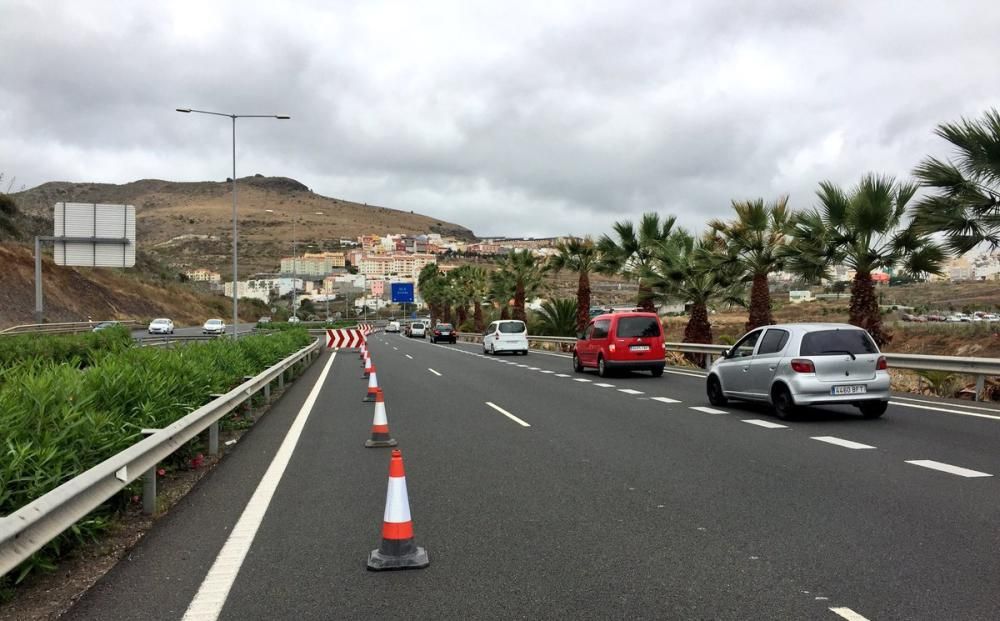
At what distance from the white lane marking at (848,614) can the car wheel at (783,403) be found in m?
7.47

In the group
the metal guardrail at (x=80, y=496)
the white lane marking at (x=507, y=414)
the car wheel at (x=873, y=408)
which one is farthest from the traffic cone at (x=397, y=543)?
the car wheel at (x=873, y=408)

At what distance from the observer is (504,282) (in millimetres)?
54625

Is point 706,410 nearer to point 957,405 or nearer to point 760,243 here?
point 957,405

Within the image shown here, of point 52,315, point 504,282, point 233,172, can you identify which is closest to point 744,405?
point 233,172

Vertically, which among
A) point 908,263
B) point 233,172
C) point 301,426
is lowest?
point 301,426

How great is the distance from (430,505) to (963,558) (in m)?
3.78

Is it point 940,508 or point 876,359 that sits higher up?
point 876,359

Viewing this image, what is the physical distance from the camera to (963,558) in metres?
4.82

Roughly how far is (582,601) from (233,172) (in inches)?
1107

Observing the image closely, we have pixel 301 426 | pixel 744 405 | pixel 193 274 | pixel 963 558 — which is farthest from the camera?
pixel 193 274

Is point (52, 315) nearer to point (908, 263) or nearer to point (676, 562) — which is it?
A: point (908, 263)

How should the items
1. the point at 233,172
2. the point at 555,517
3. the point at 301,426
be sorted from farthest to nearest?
the point at 233,172 < the point at 301,426 < the point at 555,517

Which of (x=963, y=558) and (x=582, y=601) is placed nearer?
(x=582, y=601)

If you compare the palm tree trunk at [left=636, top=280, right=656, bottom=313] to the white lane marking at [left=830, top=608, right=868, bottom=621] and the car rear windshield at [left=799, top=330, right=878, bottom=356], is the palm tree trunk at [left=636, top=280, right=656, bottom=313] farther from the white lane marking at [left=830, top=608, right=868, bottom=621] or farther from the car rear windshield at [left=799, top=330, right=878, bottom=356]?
the white lane marking at [left=830, top=608, right=868, bottom=621]
